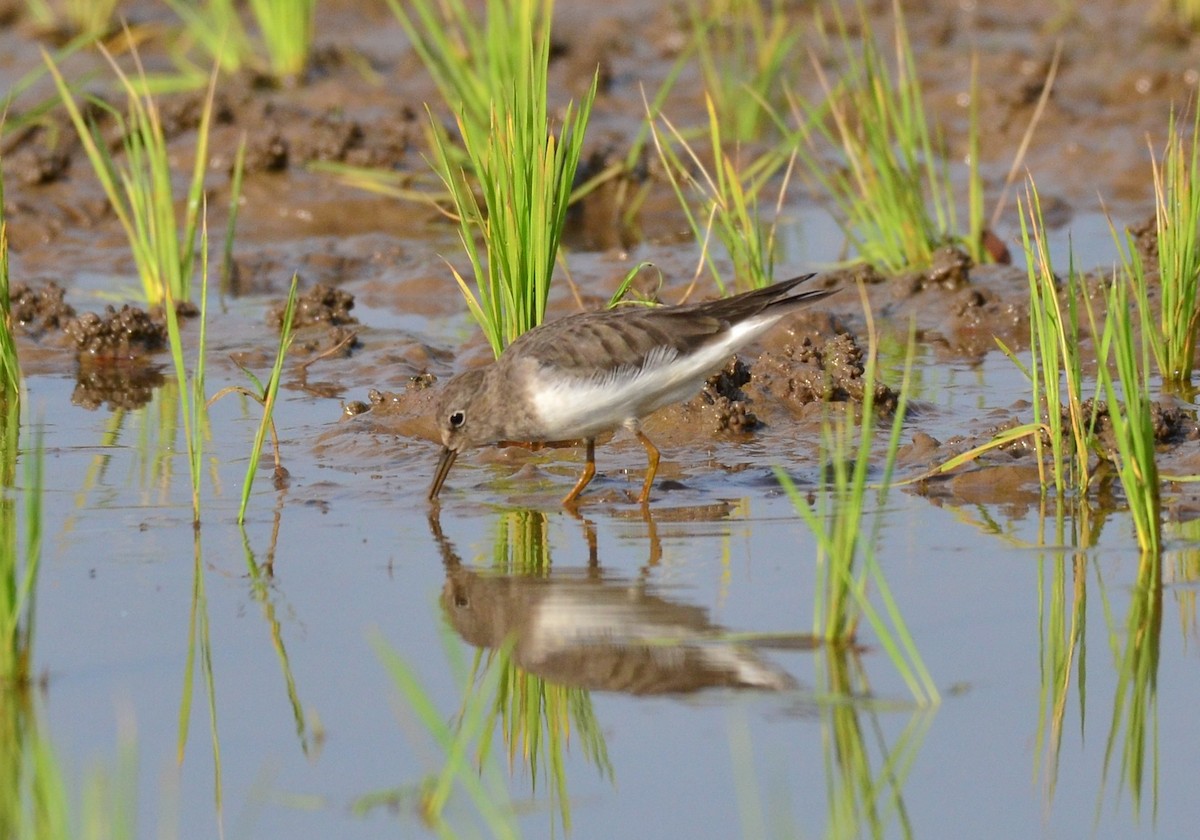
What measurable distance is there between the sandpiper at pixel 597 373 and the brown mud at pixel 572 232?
0.51 metres

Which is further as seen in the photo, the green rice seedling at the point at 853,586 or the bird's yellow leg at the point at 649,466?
the bird's yellow leg at the point at 649,466

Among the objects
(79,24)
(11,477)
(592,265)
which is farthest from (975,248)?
(79,24)

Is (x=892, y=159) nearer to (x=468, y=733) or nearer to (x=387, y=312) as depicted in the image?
(x=387, y=312)

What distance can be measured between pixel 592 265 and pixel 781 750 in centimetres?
625

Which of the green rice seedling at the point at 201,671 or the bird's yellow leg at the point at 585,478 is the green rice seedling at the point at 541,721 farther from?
the bird's yellow leg at the point at 585,478

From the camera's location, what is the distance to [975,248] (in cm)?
945

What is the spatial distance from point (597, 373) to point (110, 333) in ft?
11.4

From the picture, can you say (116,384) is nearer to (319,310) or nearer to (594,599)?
(319,310)

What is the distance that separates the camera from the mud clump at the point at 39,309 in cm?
911

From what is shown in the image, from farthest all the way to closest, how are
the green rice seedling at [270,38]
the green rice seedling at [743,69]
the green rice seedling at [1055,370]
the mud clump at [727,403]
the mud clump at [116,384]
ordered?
the green rice seedling at [270,38] < the green rice seedling at [743,69] < the mud clump at [116,384] < the mud clump at [727,403] < the green rice seedling at [1055,370]

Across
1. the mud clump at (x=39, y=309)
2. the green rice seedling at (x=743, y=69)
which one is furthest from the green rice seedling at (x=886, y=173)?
the mud clump at (x=39, y=309)

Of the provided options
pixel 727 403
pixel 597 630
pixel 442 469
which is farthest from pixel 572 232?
pixel 597 630

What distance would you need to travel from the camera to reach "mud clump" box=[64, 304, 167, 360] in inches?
345

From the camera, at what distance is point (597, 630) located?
5.04 m
